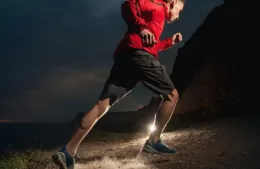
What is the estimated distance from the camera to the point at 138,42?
3438mm

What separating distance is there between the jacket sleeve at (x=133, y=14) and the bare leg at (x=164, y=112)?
98 cm

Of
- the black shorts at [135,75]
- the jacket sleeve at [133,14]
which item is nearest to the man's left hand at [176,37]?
the black shorts at [135,75]

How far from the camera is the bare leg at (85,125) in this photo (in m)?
3.38

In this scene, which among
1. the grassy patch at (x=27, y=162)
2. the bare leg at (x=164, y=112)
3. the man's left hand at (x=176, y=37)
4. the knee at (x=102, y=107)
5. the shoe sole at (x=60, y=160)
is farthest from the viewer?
the grassy patch at (x=27, y=162)

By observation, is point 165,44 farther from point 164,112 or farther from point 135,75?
point 164,112

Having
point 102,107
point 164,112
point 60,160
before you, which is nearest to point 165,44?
point 164,112

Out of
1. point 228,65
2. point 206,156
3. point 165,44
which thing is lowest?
point 228,65

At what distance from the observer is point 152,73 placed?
3.48 metres

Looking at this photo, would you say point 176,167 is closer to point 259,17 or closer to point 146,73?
point 146,73

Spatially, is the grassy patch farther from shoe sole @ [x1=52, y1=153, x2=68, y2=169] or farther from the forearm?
the forearm

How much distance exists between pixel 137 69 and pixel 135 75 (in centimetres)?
10

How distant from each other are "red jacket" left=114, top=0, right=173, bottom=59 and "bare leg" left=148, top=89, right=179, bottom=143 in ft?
1.95

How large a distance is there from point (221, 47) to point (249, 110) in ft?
13.0

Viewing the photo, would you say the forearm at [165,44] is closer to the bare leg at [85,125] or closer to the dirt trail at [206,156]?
the bare leg at [85,125]
